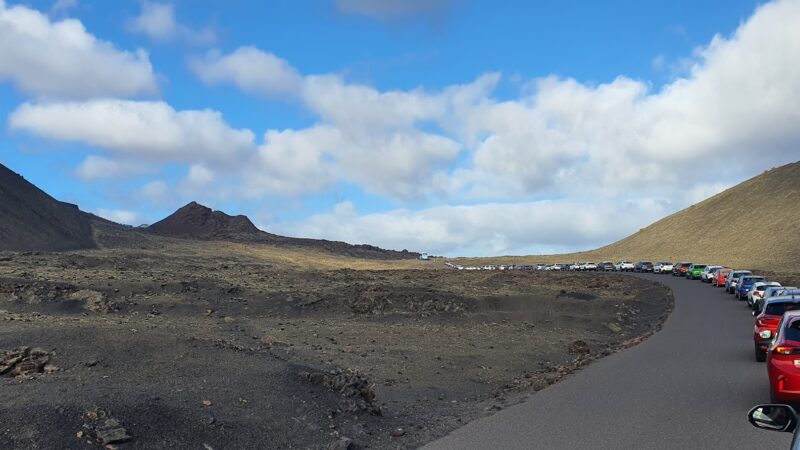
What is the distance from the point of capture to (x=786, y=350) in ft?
36.0

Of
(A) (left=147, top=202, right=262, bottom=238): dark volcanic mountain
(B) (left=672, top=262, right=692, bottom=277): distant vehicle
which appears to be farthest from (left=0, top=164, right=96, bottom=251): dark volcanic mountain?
(B) (left=672, top=262, right=692, bottom=277): distant vehicle

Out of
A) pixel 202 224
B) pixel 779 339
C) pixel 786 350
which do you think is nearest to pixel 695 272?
pixel 779 339

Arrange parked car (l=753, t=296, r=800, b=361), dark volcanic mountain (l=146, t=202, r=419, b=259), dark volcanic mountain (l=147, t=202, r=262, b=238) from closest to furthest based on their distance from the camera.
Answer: parked car (l=753, t=296, r=800, b=361) → dark volcanic mountain (l=146, t=202, r=419, b=259) → dark volcanic mountain (l=147, t=202, r=262, b=238)

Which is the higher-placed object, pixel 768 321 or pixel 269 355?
pixel 768 321

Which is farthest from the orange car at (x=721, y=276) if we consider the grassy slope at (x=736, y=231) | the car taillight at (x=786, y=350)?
the car taillight at (x=786, y=350)

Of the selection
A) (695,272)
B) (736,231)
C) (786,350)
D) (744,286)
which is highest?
(736,231)

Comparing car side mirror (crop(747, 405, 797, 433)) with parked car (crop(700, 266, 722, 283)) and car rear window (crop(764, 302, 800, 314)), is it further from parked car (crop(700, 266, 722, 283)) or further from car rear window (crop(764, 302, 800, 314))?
parked car (crop(700, 266, 722, 283))

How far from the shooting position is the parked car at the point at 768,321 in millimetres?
17125

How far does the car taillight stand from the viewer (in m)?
10.8

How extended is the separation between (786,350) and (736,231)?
130 metres

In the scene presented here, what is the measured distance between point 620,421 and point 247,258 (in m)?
76.5

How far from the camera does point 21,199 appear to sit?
75.5 meters

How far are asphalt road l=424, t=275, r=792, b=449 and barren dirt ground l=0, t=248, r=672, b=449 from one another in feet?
3.10

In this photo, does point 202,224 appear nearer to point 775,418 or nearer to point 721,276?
point 721,276
